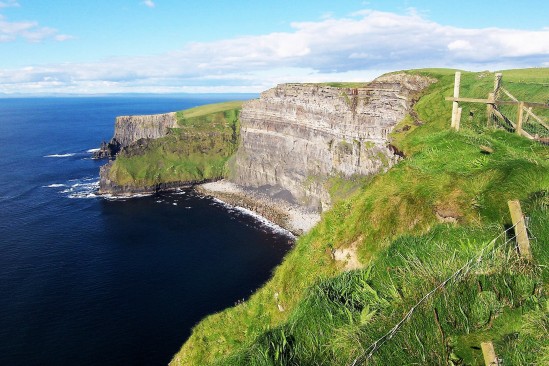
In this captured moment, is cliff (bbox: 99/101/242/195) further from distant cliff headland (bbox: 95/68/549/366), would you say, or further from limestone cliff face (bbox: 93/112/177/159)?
distant cliff headland (bbox: 95/68/549/366)

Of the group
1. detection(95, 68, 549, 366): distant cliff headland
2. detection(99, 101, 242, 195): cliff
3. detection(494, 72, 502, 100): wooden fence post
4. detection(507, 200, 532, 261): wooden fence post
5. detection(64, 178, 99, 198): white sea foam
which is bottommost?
detection(64, 178, 99, 198): white sea foam

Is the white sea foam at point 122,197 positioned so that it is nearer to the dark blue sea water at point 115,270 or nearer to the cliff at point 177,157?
the cliff at point 177,157

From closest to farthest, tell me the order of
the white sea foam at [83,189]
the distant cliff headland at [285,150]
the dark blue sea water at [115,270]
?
1. the dark blue sea water at [115,270]
2. the distant cliff headland at [285,150]
3. the white sea foam at [83,189]

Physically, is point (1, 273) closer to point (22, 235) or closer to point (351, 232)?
point (22, 235)

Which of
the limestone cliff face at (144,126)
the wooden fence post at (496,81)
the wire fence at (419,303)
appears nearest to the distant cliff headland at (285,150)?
the limestone cliff face at (144,126)

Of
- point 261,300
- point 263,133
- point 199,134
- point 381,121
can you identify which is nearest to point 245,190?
point 263,133

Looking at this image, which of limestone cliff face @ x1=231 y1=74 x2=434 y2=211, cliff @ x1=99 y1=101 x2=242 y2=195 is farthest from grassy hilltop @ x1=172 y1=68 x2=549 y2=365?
cliff @ x1=99 y1=101 x2=242 y2=195
